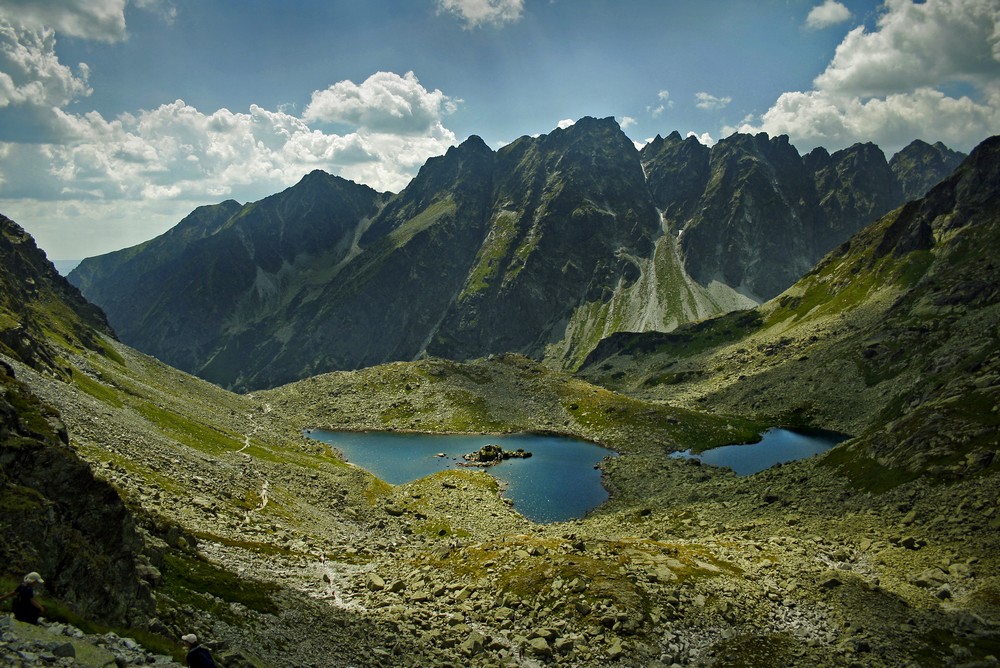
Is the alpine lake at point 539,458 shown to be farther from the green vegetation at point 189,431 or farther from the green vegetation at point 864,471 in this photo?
the green vegetation at point 864,471

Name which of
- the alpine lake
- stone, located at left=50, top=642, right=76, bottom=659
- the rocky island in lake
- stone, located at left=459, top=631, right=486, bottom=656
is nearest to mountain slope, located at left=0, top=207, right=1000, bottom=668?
stone, located at left=459, top=631, right=486, bottom=656

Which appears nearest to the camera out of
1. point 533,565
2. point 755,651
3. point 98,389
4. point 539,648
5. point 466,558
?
point 539,648

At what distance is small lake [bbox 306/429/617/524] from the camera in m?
90.4

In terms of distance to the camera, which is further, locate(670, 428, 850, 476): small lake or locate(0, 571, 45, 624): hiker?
locate(670, 428, 850, 476): small lake

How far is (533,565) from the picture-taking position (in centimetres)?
4294

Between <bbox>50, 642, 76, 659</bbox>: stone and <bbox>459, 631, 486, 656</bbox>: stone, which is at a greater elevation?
<bbox>50, 642, 76, 659</bbox>: stone

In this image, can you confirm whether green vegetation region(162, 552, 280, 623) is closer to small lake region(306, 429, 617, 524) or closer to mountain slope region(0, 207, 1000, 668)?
mountain slope region(0, 207, 1000, 668)

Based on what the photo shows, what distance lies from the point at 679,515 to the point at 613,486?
27404 mm

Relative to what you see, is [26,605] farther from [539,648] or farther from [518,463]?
[518,463]

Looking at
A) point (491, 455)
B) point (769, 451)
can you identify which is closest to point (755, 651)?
point (491, 455)

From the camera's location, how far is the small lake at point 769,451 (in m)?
108

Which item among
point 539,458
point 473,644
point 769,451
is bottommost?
point 539,458

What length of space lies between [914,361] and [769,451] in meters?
43.4

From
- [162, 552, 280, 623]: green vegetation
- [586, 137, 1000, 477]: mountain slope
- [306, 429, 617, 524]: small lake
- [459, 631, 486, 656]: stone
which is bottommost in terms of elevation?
[306, 429, 617, 524]: small lake
